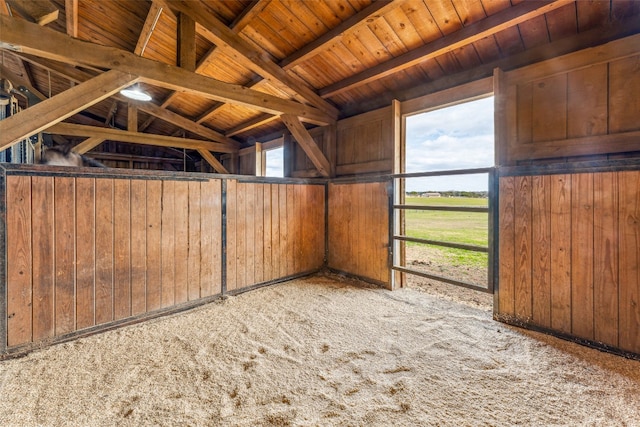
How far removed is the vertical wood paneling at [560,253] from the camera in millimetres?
2004

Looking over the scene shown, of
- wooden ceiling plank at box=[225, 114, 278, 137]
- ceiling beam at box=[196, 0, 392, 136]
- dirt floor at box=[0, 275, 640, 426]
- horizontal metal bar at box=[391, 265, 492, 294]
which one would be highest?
ceiling beam at box=[196, 0, 392, 136]

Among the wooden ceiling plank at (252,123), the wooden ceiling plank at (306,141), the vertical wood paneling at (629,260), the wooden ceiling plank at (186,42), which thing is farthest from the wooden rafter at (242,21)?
the vertical wood paneling at (629,260)

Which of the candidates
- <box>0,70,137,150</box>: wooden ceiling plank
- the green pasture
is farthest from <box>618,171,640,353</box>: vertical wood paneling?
<box>0,70,137,150</box>: wooden ceiling plank

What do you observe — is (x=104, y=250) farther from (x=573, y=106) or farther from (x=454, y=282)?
(x=573, y=106)

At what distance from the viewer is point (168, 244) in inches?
97.7

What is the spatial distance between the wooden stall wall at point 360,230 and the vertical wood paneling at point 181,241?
1.92 m

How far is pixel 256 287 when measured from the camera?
10.3ft

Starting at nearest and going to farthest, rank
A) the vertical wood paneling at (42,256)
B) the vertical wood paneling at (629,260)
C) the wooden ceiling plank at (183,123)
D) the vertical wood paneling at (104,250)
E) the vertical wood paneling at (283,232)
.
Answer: the vertical wood paneling at (629,260) → the vertical wood paneling at (42,256) → the vertical wood paneling at (104,250) → the vertical wood paneling at (283,232) → the wooden ceiling plank at (183,123)

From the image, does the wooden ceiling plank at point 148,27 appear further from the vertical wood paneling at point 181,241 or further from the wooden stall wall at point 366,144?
the wooden stall wall at point 366,144

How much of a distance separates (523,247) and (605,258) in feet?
1.54

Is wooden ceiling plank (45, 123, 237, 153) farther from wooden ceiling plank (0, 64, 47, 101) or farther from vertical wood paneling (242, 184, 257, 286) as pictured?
vertical wood paneling (242, 184, 257, 286)

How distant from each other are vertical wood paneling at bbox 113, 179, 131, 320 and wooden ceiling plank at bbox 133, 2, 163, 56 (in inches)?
68.8

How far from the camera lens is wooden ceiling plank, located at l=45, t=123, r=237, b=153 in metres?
4.47

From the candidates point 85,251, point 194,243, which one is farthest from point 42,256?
point 194,243
